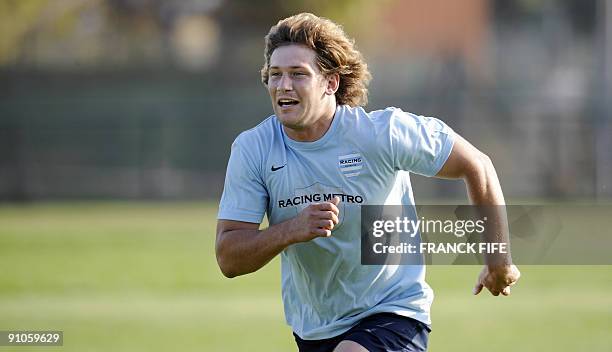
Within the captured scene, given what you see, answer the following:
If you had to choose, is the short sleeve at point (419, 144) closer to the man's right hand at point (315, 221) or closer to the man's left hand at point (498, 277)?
the man's left hand at point (498, 277)

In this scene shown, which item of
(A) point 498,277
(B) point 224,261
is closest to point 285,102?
(B) point 224,261

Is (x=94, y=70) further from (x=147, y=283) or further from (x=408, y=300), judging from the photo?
(x=408, y=300)

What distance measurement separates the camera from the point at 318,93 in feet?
19.9

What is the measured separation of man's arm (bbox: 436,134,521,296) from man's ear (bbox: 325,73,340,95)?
2.35 feet

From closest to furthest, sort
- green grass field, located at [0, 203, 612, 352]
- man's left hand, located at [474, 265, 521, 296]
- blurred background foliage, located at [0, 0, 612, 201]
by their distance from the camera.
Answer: man's left hand, located at [474, 265, 521, 296] → green grass field, located at [0, 203, 612, 352] → blurred background foliage, located at [0, 0, 612, 201]

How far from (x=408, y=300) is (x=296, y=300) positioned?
648 mm

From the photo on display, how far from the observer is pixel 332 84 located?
6.27 metres

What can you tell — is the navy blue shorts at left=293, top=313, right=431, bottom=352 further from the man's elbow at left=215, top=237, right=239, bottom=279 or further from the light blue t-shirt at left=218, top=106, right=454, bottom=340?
the man's elbow at left=215, top=237, right=239, bottom=279

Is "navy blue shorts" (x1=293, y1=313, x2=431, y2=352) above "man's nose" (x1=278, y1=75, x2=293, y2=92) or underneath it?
underneath

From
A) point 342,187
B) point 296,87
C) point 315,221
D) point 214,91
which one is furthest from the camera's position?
point 214,91

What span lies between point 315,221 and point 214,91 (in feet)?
93.4

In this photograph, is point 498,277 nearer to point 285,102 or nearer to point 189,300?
point 285,102

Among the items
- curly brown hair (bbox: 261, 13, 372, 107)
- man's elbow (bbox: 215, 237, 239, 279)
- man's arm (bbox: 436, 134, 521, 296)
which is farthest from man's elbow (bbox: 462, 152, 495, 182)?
man's elbow (bbox: 215, 237, 239, 279)

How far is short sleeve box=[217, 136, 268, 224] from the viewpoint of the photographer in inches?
233
